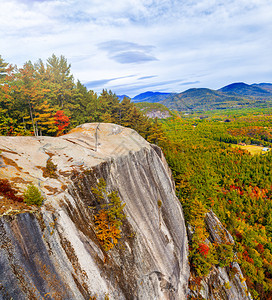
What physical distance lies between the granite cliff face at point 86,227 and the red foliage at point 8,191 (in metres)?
0.43

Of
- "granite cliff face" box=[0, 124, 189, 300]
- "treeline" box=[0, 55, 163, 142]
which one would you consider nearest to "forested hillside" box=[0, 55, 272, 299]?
"treeline" box=[0, 55, 163, 142]

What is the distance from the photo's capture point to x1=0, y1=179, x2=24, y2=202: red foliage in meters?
8.66

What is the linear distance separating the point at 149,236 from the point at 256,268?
40471mm

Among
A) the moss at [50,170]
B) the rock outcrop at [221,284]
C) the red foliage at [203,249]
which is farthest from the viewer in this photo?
the red foliage at [203,249]

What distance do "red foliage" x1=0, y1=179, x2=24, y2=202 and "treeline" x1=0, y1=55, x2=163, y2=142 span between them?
57.2 feet

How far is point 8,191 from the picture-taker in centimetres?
898

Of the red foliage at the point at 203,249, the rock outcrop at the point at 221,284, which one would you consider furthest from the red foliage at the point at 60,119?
the rock outcrop at the point at 221,284

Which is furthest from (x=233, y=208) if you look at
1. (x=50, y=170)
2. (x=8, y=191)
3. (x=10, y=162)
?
(x=8, y=191)

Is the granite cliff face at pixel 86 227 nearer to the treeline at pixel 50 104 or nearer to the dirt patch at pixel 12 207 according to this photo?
the dirt patch at pixel 12 207

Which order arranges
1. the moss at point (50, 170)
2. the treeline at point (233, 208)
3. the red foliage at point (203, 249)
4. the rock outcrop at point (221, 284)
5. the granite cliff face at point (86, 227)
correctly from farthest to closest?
the treeline at point (233, 208) < the red foliage at point (203, 249) < the rock outcrop at point (221, 284) < the moss at point (50, 170) < the granite cliff face at point (86, 227)

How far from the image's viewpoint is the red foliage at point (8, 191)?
Answer: 8.66 meters

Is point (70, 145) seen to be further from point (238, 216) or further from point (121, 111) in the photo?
point (238, 216)

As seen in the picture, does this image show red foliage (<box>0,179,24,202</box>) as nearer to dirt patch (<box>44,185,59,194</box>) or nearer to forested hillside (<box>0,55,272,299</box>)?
dirt patch (<box>44,185,59,194</box>)

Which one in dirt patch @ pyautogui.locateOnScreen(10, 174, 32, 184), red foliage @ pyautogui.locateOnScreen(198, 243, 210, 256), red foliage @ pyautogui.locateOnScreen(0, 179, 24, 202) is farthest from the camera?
red foliage @ pyautogui.locateOnScreen(198, 243, 210, 256)
